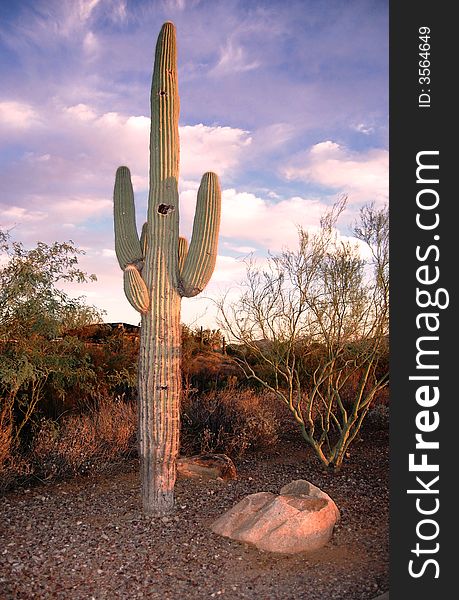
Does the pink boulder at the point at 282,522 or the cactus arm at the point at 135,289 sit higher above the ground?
the cactus arm at the point at 135,289

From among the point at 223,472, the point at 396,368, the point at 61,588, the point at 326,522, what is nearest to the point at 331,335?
the point at 223,472

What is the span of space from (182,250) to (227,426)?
3152 millimetres

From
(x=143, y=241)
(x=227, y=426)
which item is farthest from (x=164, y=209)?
(x=227, y=426)

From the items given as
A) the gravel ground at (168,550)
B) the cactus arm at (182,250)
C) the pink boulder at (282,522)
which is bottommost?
the gravel ground at (168,550)

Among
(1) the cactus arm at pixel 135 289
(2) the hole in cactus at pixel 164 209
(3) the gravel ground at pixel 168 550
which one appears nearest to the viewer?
(3) the gravel ground at pixel 168 550

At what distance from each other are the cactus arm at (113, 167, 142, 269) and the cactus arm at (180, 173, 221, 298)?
1.86 ft

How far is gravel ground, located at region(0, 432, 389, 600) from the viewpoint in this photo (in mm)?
4508

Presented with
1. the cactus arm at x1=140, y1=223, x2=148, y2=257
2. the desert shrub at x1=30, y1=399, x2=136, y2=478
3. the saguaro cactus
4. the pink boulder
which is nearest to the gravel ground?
the pink boulder

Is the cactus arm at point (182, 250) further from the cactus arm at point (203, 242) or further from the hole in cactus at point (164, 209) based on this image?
the hole in cactus at point (164, 209)

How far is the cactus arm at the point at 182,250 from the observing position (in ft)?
19.6

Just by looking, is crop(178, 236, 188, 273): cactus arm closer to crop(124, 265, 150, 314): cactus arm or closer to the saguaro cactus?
the saguaro cactus

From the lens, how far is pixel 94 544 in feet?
17.1

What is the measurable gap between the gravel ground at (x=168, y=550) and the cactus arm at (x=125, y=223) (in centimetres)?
248

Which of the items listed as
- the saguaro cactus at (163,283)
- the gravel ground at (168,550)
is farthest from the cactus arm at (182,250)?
the gravel ground at (168,550)
